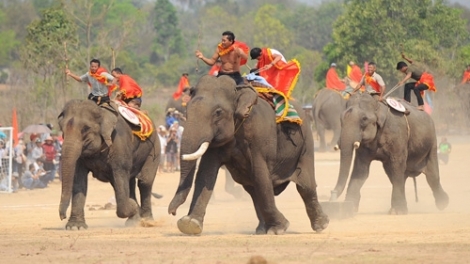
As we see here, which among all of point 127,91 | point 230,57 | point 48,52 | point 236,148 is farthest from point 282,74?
point 48,52

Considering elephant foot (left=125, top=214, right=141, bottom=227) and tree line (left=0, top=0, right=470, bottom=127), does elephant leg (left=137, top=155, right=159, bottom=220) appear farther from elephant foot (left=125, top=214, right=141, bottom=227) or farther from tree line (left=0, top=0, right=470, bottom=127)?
tree line (left=0, top=0, right=470, bottom=127)

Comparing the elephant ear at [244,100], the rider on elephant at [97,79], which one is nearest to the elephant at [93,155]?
the rider on elephant at [97,79]

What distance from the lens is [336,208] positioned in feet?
68.8

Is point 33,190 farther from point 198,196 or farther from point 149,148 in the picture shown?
point 198,196

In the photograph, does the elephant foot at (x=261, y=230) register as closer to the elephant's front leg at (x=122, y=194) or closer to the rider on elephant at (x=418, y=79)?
the elephant's front leg at (x=122, y=194)

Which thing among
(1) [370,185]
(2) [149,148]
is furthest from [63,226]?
(1) [370,185]

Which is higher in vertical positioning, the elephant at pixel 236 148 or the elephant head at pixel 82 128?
the elephant at pixel 236 148

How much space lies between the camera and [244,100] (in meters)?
16.2

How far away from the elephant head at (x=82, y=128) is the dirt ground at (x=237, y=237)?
1162 mm

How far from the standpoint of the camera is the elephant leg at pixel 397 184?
887 inches

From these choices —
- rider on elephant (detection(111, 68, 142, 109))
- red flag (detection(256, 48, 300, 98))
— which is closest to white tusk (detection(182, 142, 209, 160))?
red flag (detection(256, 48, 300, 98))

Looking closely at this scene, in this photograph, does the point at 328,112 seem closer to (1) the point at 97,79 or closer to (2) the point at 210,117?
(1) the point at 97,79

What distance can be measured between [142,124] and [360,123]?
14.0 feet

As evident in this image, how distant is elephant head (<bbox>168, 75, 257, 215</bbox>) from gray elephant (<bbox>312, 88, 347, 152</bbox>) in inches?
1089
